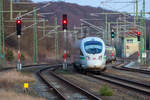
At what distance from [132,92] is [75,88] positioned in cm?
339

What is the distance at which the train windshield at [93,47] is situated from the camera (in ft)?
91.2

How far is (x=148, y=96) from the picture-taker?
48.1ft

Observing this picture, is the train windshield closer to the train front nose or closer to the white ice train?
the white ice train

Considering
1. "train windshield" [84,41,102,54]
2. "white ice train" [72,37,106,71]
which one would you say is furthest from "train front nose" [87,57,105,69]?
"train windshield" [84,41,102,54]

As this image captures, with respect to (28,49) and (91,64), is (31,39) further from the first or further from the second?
(91,64)

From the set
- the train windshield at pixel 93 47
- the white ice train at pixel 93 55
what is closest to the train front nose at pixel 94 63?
the white ice train at pixel 93 55

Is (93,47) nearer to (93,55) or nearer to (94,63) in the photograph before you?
(93,55)

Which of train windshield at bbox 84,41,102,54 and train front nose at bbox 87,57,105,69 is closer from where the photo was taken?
train front nose at bbox 87,57,105,69

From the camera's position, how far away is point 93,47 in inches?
1103

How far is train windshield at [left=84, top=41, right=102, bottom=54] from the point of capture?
2781 cm

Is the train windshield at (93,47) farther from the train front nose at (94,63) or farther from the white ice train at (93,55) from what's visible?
the train front nose at (94,63)

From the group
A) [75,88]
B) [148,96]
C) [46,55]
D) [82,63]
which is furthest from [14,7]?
[148,96]

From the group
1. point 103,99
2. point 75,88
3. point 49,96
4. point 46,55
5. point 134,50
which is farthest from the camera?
point 134,50

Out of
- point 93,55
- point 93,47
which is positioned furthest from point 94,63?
point 93,47
